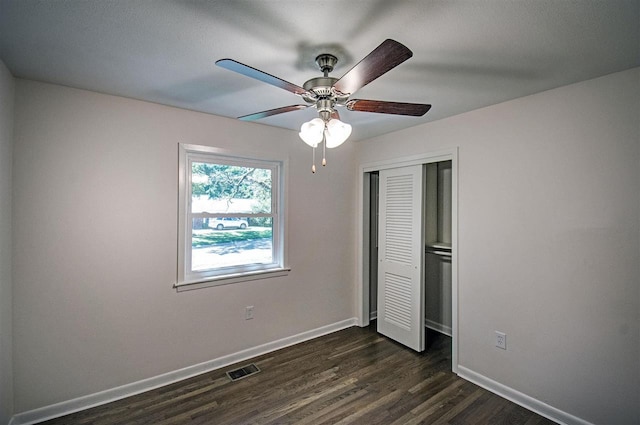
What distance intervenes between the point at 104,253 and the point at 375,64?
7.89 feet

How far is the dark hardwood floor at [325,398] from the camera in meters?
2.21

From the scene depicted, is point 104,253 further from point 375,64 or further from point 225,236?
point 375,64

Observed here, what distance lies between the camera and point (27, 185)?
211 centimetres

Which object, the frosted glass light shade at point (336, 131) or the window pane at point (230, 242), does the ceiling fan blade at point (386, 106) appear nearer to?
the frosted glass light shade at point (336, 131)

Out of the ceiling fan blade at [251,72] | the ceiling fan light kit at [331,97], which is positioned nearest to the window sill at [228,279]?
the ceiling fan light kit at [331,97]

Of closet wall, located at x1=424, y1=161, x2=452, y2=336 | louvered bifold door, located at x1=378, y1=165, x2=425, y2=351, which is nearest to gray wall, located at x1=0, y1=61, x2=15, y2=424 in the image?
louvered bifold door, located at x1=378, y1=165, x2=425, y2=351

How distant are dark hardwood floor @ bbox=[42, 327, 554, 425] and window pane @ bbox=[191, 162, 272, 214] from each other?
155cm

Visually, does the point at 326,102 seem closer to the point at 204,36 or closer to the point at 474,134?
the point at 204,36

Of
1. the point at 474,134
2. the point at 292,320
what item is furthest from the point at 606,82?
the point at 292,320

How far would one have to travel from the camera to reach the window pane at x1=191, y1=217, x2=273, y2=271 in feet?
9.62

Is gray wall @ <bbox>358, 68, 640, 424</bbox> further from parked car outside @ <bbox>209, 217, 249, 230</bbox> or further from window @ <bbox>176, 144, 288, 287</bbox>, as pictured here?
parked car outside @ <bbox>209, 217, 249, 230</bbox>

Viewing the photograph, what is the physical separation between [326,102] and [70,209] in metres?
2.06

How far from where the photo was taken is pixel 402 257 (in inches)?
136

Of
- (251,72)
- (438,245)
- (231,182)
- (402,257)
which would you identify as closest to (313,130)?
(251,72)
